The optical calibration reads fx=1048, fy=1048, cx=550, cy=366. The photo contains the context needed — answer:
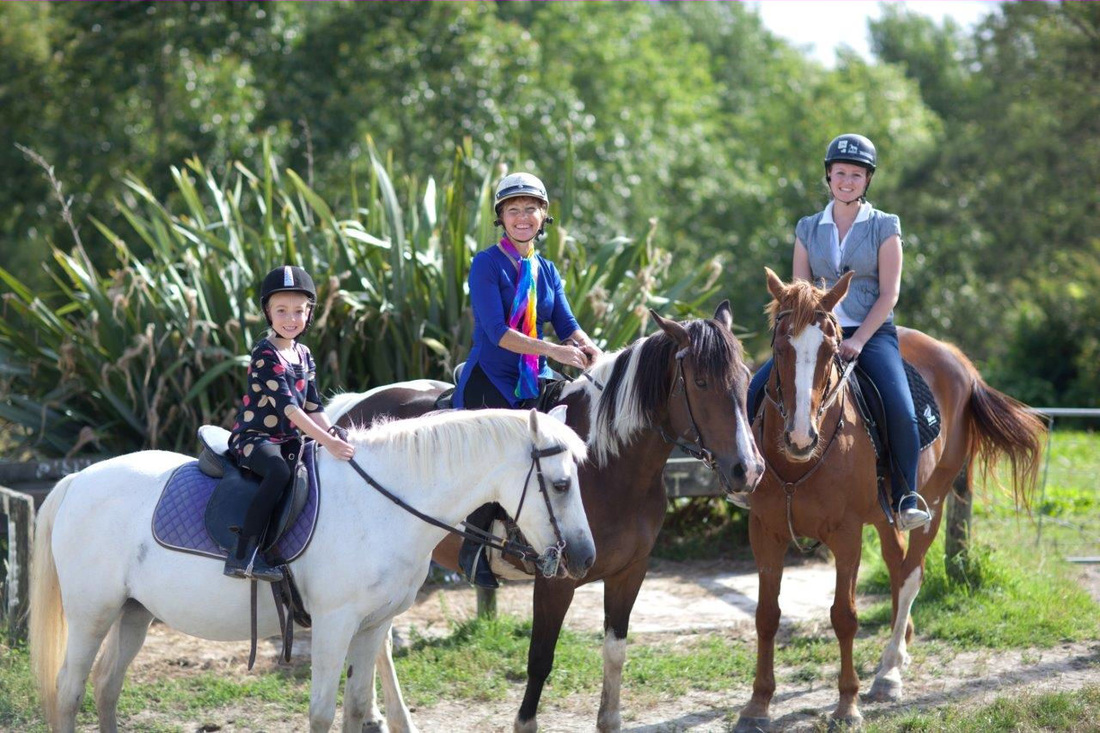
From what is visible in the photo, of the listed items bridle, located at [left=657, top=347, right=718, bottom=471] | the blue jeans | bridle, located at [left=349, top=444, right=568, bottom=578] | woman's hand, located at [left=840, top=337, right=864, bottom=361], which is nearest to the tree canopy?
the blue jeans

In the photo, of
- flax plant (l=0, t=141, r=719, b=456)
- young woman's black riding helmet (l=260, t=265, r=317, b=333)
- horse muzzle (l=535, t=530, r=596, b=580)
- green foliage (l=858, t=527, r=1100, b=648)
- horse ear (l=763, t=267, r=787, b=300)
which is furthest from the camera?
flax plant (l=0, t=141, r=719, b=456)

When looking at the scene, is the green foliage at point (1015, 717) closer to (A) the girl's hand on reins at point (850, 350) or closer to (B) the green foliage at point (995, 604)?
(B) the green foliage at point (995, 604)

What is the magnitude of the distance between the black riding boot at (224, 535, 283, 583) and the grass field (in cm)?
163

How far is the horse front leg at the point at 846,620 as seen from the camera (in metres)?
4.90

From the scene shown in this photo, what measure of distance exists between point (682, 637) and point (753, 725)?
1522 millimetres

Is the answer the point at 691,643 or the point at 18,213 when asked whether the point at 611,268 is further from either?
the point at 18,213

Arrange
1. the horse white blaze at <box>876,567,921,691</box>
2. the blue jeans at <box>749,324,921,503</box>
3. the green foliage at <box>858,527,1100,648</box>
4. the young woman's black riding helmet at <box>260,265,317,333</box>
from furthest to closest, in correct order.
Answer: the green foliage at <box>858,527,1100,648</box> → the horse white blaze at <box>876,567,921,691</box> → the blue jeans at <box>749,324,921,503</box> → the young woman's black riding helmet at <box>260,265,317,333</box>

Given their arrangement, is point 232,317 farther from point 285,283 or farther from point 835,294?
point 835,294

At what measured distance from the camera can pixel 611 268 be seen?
7.89m

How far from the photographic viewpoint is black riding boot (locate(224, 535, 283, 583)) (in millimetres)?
3725

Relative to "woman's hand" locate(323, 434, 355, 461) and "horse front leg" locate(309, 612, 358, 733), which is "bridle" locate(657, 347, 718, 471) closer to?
"woman's hand" locate(323, 434, 355, 461)

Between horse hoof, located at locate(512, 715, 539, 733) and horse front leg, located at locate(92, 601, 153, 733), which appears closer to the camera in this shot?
horse front leg, located at locate(92, 601, 153, 733)

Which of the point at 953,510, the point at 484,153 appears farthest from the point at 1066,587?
the point at 484,153

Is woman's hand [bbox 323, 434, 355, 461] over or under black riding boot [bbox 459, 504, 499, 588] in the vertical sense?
over
